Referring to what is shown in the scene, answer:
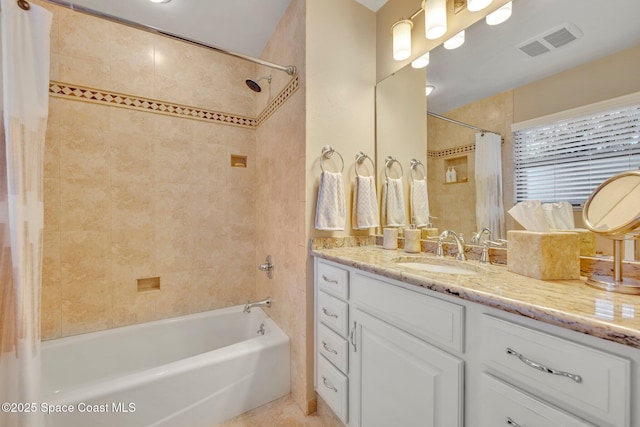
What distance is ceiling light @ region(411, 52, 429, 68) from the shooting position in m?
1.39

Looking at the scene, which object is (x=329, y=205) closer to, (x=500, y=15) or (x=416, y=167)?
(x=416, y=167)

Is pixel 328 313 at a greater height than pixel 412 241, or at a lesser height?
lesser

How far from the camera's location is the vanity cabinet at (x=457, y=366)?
469 millimetres

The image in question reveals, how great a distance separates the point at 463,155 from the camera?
123 centimetres

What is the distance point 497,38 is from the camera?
43.1 inches

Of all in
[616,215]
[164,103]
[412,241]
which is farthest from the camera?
[164,103]

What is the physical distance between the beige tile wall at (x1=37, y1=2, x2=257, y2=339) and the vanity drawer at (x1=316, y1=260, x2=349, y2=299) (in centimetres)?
104

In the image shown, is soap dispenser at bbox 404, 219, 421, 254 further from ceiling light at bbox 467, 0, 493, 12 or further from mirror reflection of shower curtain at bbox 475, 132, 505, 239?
ceiling light at bbox 467, 0, 493, 12

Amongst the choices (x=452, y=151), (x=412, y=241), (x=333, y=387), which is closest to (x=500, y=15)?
(x=452, y=151)

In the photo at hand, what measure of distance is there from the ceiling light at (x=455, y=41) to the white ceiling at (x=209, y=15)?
1.02 m

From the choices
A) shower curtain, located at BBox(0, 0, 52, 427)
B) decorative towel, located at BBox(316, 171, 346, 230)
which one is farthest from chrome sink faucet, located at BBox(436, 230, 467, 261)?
shower curtain, located at BBox(0, 0, 52, 427)

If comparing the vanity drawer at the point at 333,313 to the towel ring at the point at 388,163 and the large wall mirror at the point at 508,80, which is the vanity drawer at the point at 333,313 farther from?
the towel ring at the point at 388,163

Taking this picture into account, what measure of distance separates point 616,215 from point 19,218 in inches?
74.6

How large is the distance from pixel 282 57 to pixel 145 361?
7.43 feet
